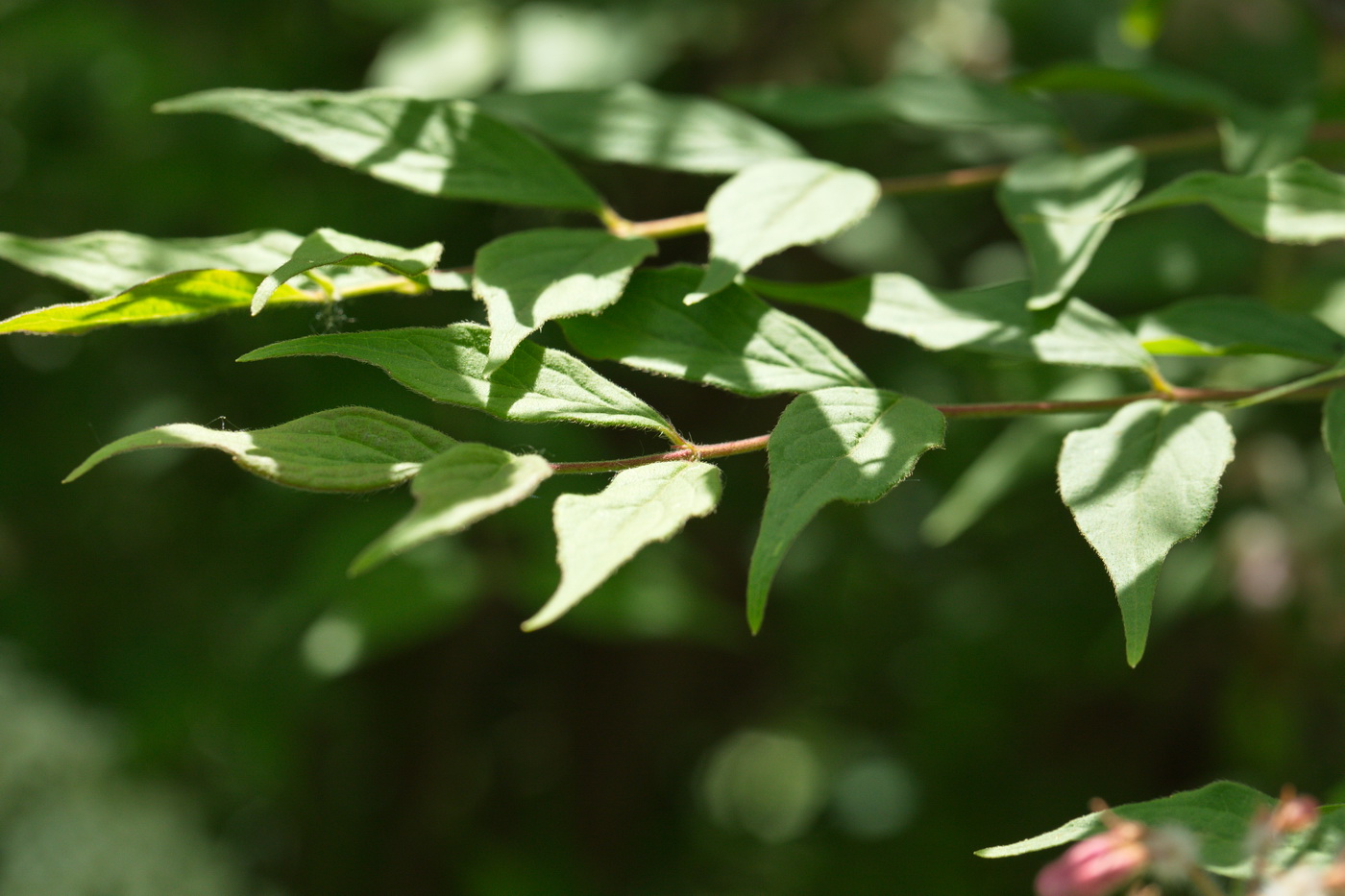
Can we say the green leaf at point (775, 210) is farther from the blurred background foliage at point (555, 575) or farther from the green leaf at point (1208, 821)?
the blurred background foliage at point (555, 575)

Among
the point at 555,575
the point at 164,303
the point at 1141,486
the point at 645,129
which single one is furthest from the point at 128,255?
the point at 555,575

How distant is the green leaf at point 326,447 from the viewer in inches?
15.2

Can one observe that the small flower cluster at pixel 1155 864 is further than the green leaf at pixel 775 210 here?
No

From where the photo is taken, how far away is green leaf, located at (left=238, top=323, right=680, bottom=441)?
43 cm

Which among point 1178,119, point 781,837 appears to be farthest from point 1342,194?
point 781,837

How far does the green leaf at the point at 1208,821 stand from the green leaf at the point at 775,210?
24 cm

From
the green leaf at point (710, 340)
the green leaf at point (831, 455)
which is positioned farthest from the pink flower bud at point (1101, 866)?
the green leaf at point (710, 340)

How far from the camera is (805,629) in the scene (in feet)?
5.42

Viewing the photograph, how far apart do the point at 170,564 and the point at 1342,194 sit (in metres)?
1.36

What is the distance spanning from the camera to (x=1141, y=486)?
1.51 ft

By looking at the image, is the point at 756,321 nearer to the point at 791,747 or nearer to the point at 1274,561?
the point at 1274,561

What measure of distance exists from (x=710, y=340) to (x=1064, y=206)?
0.26m

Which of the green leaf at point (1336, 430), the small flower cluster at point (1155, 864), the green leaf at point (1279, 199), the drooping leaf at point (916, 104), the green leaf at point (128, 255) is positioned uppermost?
the green leaf at point (1279, 199)

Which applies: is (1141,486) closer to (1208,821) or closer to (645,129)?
(1208,821)
